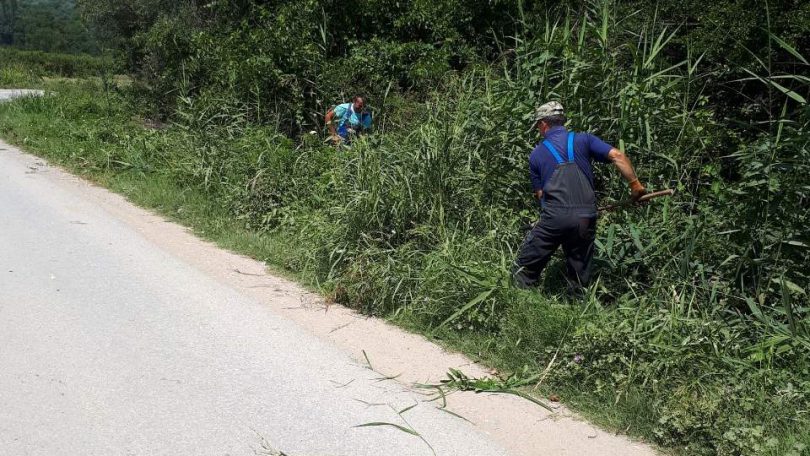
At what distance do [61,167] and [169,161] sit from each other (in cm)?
278

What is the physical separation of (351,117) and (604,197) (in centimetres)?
445

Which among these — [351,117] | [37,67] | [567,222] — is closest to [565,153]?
[567,222]

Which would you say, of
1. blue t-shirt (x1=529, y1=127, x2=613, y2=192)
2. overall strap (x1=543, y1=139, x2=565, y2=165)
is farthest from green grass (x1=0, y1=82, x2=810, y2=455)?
overall strap (x1=543, y1=139, x2=565, y2=165)

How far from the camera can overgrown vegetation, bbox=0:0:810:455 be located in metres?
4.66

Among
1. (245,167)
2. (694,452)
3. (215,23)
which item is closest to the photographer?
(694,452)

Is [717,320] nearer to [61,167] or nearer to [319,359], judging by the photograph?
[319,359]

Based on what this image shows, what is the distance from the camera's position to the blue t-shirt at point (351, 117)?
10039 millimetres

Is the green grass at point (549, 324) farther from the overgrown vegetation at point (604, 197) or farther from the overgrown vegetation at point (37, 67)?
the overgrown vegetation at point (37, 67)

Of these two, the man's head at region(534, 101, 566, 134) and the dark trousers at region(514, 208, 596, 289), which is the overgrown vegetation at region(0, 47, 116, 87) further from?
the dark trousers at region(514, 208, 596, 289)

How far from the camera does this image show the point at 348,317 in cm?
628

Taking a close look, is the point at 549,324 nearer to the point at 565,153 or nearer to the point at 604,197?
the point at 565,153

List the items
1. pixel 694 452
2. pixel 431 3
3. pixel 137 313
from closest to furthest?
pixel 694 452
pixel 137 313
pixel 431 3

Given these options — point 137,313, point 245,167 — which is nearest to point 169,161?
point 245,167

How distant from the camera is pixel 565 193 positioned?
550 cm
